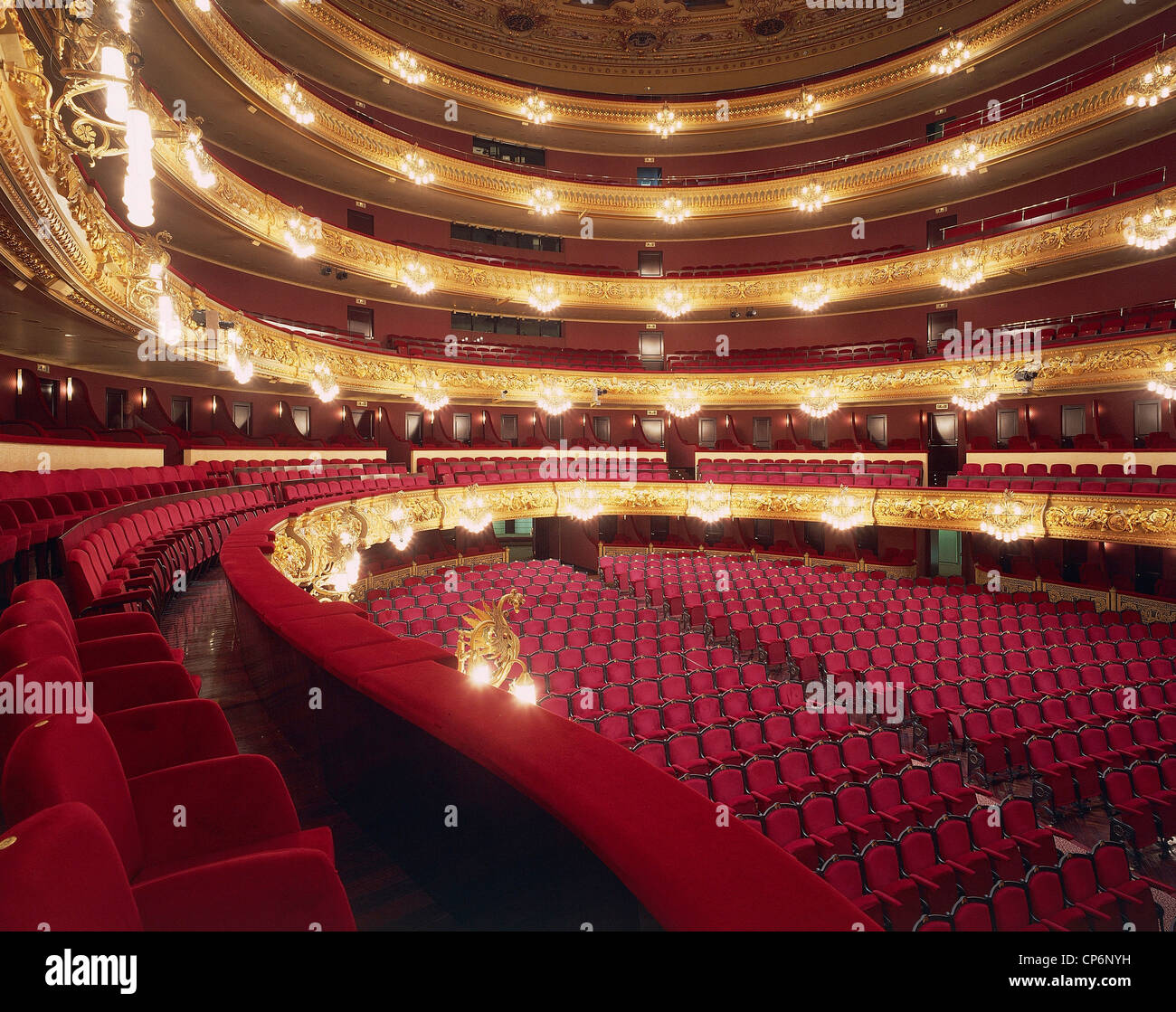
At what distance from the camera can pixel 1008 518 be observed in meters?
12.8

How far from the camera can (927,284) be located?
16688mm

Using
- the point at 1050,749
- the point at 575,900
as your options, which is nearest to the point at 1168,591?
the point at 1050,749

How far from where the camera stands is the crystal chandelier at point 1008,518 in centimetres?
1257

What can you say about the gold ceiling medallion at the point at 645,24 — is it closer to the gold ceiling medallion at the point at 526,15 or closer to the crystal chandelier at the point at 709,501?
the gold ceiling medallion at the point at 526,15

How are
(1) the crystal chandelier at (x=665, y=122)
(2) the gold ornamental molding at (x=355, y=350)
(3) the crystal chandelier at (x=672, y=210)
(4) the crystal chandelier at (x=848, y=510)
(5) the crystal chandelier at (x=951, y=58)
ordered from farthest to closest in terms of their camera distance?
(1) the crystal chandelier at (x=665, y=122)
(3) the crystal chandelier at (x=672, y=210)
(5) the crystal chandelier at (x=951, y=58)
(4) the crystal chandelier at (x=848, y=510)
(2) the gold ornamental molding at (x=355, y=350)

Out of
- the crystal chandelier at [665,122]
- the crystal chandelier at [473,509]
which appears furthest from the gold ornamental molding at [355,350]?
the crystal chandelier at [665,122]

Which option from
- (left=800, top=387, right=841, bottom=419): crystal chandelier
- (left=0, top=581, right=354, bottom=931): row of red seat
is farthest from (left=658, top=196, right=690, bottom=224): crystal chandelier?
(left=0, top=581, right=354, bottom=931): row of red seat

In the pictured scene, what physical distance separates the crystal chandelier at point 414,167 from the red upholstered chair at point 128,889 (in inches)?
715

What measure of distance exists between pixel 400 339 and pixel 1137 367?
16730 mm

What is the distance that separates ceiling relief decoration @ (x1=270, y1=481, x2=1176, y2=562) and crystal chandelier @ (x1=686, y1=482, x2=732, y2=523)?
4.0 inches

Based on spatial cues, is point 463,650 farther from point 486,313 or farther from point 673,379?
point 486,313

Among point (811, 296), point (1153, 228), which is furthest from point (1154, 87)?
point (811, 296)

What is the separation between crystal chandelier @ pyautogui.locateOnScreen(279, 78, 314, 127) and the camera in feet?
41.3

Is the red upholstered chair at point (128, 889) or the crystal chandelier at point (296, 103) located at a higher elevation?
the crystal chandelier at point (296, 103)
